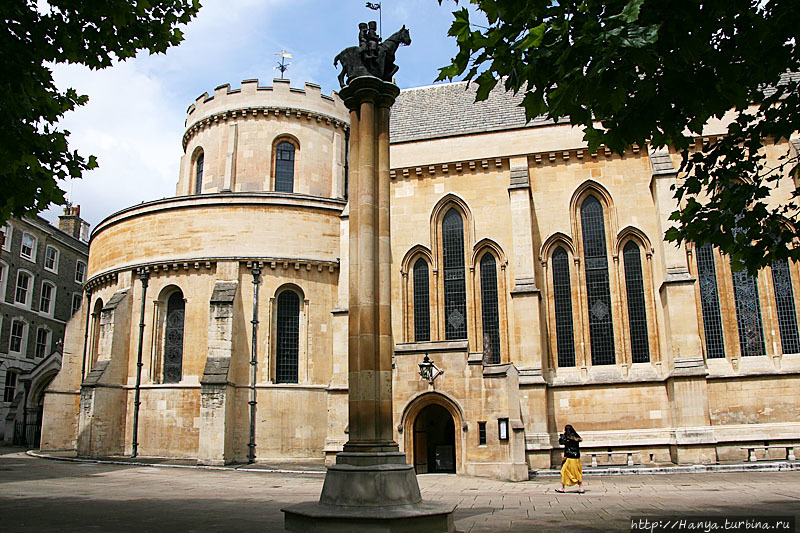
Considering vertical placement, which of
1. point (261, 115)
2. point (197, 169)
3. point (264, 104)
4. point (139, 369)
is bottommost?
point (139, 369)

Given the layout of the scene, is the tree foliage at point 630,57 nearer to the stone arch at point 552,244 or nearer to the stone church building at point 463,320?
the stone church building at point 463,320

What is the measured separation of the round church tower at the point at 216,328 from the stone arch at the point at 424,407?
3.97 m

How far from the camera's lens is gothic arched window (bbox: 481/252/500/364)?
24188 mm

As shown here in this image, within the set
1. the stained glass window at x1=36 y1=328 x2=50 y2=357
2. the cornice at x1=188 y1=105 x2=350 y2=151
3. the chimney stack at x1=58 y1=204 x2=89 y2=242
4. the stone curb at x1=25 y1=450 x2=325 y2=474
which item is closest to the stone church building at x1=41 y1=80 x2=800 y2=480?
the stone curb at x1=25 y1=450 x2=325 y2=474

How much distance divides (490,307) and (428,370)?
15.6 feet

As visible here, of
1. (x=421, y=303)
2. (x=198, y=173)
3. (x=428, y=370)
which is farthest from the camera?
(x=198, y=173)

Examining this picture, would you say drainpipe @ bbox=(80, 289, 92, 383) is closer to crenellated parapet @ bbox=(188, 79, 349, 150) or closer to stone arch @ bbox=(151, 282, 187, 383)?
stone arch @ bbox=(151, 282, 187, 383)

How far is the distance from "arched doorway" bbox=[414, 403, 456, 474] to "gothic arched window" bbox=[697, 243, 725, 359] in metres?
9.38

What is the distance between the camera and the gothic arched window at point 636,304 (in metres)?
23.5

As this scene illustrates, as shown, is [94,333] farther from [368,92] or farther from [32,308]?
[368,92]

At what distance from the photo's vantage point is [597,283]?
A: 24312 mm

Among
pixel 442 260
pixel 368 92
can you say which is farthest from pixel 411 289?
pixel 368 92

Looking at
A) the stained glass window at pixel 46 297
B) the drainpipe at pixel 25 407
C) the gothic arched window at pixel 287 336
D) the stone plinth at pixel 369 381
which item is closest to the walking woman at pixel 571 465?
the stone plinth at pixel 369 381

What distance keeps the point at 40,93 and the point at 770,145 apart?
23.8 metres
